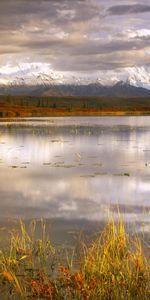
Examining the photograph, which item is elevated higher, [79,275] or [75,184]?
[75,184]

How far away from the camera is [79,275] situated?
7.10 metres

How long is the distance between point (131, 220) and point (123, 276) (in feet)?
13.9

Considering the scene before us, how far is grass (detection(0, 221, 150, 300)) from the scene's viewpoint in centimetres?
737

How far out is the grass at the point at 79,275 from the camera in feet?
24.2

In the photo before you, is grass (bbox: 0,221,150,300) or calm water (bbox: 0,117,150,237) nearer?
grass (bbox: 0,221,150,300)

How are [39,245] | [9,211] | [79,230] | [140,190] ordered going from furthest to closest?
[140,190]
[9,211]
[79,230]
[39,245]

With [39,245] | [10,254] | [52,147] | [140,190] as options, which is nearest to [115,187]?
[140,190]

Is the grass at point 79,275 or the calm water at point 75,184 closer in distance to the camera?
the grass at point 79,275

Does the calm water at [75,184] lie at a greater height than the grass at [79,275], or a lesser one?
greater

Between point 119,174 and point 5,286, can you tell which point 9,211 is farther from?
point 119,174

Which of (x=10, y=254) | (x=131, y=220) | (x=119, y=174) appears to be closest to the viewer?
(x=10, y=254)

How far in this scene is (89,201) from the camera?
1423 centimetres

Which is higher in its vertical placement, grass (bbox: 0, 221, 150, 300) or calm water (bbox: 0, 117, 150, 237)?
calm water (bbox: 0, 117, 150, 237)

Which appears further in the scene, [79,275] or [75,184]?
[75,184]
